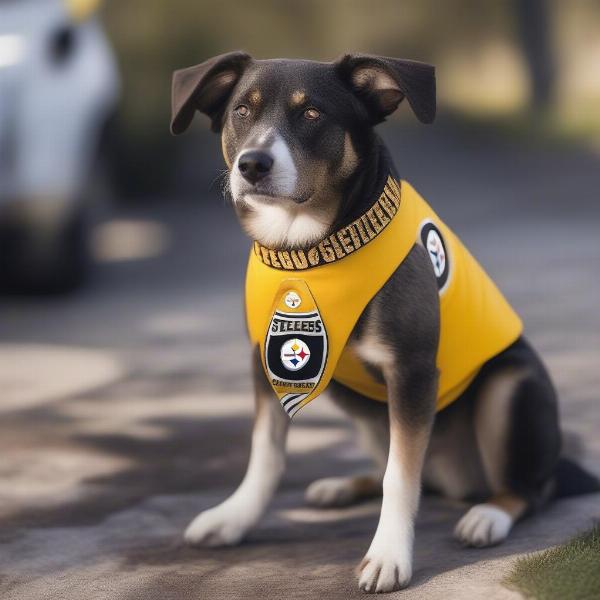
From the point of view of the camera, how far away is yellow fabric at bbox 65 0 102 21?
25.1ft

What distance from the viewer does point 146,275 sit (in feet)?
29.1

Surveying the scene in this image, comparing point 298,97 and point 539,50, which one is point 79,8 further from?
point 539,50

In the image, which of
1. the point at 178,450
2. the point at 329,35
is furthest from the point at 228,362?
the point at 329,35

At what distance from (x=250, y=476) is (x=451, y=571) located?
0.78 meters

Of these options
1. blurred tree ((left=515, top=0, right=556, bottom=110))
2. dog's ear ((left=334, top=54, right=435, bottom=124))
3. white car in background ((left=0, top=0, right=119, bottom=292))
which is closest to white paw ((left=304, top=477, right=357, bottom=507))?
dog's ear ((left=334, top=54, right=435, bottom=124))

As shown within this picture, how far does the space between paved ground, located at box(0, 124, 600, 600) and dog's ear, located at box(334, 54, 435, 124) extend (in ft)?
4.34

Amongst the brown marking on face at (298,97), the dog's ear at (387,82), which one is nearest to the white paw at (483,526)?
the dog's ear at (387,82)

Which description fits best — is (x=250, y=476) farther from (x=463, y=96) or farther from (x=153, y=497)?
(x=463, y=96)

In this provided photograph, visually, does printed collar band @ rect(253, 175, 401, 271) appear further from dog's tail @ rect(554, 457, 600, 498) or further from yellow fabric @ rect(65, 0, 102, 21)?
yellow fabric @ rect(65, 0, 102, 21)

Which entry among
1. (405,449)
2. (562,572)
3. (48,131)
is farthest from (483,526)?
(48,131)

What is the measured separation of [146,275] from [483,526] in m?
5.69

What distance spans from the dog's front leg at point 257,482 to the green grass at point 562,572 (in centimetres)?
87

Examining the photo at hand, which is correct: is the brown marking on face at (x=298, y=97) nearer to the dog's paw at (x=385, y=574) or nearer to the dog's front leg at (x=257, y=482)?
the dog's front leg at (x=257, y=482)

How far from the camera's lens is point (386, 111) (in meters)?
3.51
